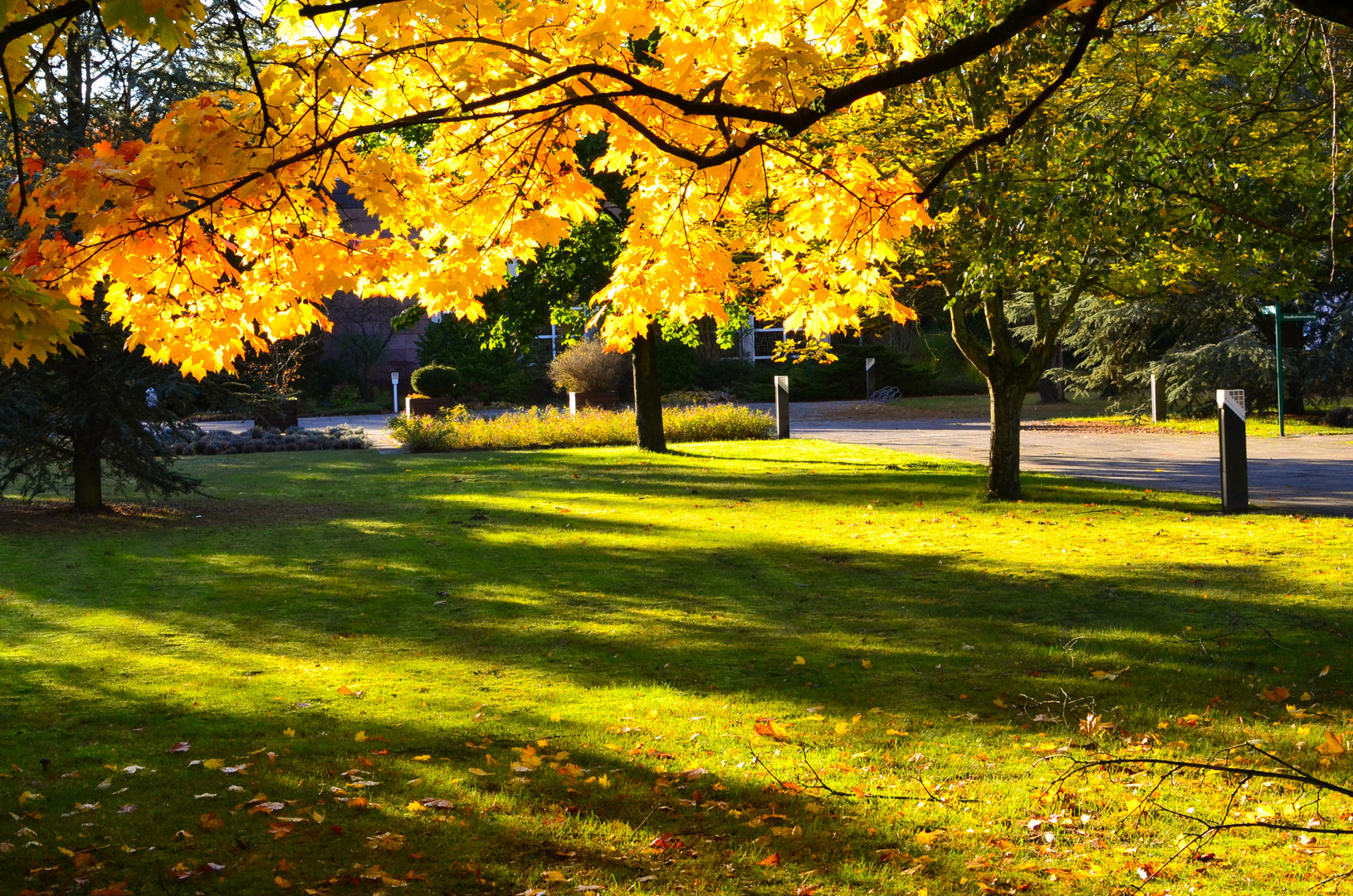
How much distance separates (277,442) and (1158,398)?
19165 mm

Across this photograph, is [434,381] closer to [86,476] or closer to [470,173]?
[86,476]

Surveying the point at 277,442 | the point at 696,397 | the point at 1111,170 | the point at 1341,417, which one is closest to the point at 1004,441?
the point at 1111,170

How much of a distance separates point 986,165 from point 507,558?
234 inches

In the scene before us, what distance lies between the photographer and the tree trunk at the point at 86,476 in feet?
43.6

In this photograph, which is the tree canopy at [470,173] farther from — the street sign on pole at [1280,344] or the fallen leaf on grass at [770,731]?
the street sign on pole at [1280,344]

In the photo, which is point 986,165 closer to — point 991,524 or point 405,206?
point 991,524

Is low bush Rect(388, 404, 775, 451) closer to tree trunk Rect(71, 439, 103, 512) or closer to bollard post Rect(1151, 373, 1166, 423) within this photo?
bollard post Rect(1151, 373, 1166, 423)

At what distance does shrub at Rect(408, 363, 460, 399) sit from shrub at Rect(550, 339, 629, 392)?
314 cm

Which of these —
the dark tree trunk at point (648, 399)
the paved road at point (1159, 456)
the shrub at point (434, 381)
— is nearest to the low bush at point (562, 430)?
the paved road at point (1159, 456)

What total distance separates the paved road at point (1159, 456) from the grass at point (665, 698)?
64.2 inches

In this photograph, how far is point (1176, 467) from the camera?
16.1 m

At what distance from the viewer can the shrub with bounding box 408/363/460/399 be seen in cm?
3256

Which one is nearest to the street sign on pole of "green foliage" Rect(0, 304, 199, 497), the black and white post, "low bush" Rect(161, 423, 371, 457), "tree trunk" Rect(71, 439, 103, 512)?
the black and white post

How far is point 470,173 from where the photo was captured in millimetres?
6020
